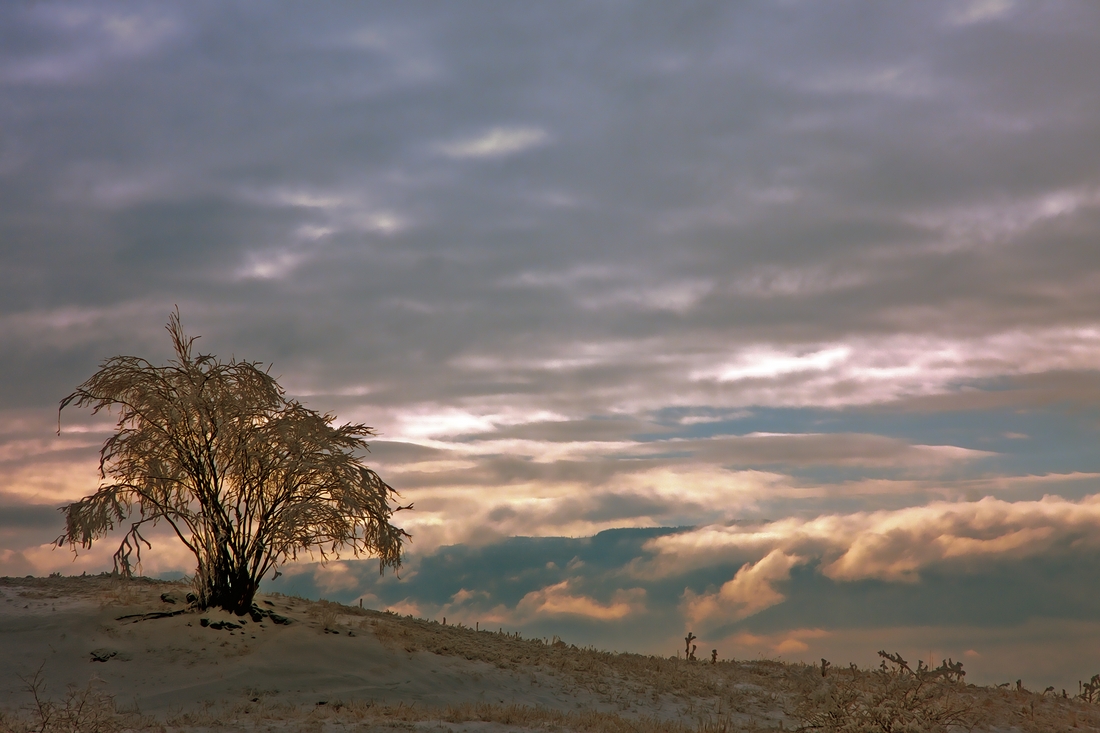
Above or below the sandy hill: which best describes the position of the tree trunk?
above

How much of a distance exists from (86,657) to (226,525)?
471cm

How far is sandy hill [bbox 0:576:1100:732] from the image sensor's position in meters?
16.5

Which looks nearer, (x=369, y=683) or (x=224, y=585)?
(x=369, y=683)

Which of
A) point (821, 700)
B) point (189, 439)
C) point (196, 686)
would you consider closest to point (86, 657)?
point (196, 686)

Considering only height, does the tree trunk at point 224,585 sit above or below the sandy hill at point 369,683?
above

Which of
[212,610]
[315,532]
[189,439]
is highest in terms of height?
[189,439]

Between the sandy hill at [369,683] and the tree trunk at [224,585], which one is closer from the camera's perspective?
the sandy hill at [369,683]

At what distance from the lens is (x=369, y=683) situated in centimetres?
2091

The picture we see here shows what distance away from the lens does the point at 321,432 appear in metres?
24.1

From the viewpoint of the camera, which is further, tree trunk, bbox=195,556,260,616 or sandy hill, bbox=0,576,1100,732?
tree trunk, bbox=195,556,260,616

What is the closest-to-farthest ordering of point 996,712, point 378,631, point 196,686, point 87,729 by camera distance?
1. point 87,729
2. point 196,686
3. point 996,712
4. point 378,631

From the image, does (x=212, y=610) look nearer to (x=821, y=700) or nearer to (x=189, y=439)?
(x=189, y=439)

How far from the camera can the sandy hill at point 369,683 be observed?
1652cm

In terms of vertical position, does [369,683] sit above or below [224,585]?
below
